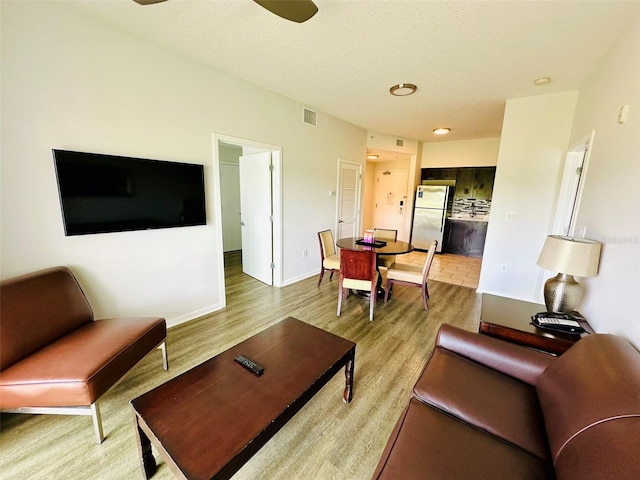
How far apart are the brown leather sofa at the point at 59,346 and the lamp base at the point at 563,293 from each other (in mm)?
2960

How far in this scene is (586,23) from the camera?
1.90 m

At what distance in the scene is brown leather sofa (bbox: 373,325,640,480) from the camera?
87 cm

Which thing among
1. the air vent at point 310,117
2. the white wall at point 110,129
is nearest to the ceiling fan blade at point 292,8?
the white wall at point 110,129

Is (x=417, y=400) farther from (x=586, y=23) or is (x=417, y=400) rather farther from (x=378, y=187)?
(x=378, y=187)

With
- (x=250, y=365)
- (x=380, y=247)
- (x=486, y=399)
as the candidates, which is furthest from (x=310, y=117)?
(x=486, y=399)

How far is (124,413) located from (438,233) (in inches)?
251

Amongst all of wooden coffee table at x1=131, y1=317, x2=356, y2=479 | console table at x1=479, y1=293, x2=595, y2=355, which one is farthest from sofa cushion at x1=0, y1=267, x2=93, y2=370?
console table at x1=479, y1=293, x2=595, y2=355

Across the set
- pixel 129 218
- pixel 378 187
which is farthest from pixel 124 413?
pixel 378 187

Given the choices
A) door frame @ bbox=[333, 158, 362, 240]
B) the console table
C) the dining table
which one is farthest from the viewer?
door frame @ bbox=[333, 158, 362, 240]

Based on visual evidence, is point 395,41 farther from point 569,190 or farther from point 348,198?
point 348,198

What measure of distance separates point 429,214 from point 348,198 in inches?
99.0

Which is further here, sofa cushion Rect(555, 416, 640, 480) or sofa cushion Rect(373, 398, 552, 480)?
sofa cushion Rect(373, 398, 552, 480)

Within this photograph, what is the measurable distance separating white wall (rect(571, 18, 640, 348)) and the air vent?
313cm

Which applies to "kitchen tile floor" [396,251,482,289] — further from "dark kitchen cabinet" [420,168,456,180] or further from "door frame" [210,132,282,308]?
"door frame" [210,132,282,308]
